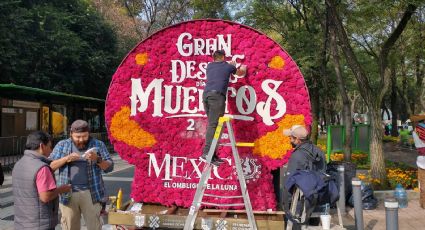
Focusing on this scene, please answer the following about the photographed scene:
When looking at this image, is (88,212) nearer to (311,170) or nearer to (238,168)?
(238,168)

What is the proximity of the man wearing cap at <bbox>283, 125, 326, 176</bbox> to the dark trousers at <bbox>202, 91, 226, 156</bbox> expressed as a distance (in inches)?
32.7

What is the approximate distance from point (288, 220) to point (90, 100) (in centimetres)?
2307

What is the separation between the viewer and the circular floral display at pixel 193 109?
5.11 metres

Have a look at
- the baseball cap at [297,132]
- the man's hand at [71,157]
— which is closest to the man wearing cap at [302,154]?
the baseball cap at [297,132]

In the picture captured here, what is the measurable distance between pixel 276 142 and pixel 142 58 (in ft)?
6.01

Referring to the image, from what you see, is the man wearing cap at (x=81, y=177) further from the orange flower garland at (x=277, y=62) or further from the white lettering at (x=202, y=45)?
the orange flower garland at (x=277, y=62)

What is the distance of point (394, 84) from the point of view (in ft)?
109

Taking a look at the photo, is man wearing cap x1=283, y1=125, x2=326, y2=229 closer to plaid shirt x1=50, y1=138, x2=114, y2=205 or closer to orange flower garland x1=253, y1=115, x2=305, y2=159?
orange flower garland x1=253, y1=115, x2=305, y2=159

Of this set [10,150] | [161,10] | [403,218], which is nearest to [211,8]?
[161,10]

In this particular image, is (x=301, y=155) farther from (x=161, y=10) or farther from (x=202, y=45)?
(x=161, y=10)

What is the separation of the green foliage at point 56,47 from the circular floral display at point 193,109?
1947 centimetres

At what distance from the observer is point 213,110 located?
4.78 metres

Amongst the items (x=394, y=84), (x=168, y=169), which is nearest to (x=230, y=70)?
(x=168, y=169)

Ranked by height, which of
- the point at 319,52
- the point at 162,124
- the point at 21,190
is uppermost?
the point at 319,52
